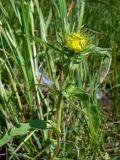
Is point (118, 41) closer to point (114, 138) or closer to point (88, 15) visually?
point (88, 15)

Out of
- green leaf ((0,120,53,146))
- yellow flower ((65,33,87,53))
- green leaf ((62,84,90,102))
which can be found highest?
yellow flower ((65,33,87,53))

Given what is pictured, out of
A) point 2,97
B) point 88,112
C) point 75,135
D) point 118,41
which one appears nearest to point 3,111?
point 2,97

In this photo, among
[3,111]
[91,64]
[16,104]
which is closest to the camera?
[3,111]

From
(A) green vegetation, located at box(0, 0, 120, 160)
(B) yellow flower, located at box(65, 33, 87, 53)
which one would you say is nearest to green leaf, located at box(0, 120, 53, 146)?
(A) green vegetation, located at box(0, 0, 120, 160)

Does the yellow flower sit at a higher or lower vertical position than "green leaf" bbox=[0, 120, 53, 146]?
higher

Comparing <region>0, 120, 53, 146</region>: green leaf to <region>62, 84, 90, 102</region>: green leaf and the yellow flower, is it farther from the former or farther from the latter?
the yellow flower

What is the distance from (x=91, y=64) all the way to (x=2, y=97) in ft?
1.52

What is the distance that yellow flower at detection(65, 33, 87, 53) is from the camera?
868 millimetres

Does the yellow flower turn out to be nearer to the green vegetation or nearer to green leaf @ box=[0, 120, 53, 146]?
the green vegetation

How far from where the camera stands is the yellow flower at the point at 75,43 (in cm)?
87

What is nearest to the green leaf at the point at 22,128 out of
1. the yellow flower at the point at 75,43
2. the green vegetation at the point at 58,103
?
the green vegetation at the point at 58,103

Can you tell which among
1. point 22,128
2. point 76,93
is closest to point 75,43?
point 76,93

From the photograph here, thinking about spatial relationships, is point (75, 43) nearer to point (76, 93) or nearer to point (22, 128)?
point (76, 93)

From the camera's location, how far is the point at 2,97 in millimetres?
1165
